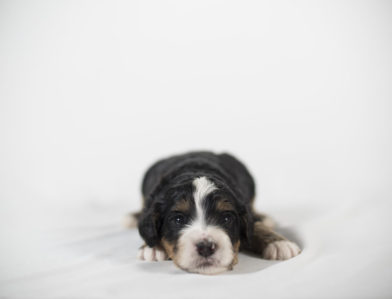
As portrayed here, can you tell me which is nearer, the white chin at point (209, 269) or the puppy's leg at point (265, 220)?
the white chin at point (209, 269)

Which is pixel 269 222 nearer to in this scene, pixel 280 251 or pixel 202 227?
pixel 280 251

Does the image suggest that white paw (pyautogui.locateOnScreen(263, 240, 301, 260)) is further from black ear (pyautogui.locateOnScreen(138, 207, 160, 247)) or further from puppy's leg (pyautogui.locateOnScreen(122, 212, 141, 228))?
puppy's leg (pyautogui.locateOnScreen(122, 212, 141, 228))

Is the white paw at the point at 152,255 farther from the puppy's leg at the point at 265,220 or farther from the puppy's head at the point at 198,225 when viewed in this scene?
the puppy's leg at the point at 265,220

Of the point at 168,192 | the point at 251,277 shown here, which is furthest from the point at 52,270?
the point at 251,277

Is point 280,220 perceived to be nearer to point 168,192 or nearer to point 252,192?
point 252,192

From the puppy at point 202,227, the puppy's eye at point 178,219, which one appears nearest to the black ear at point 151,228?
the puppy at point 202,227

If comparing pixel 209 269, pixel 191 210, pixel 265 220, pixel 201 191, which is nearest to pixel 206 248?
pixel 209 269

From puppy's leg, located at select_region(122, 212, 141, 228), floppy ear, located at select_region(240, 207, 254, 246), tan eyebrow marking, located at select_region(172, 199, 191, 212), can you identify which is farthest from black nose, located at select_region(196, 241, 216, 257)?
puppy's leg, located at select_region(122, 212, 141, 228)
